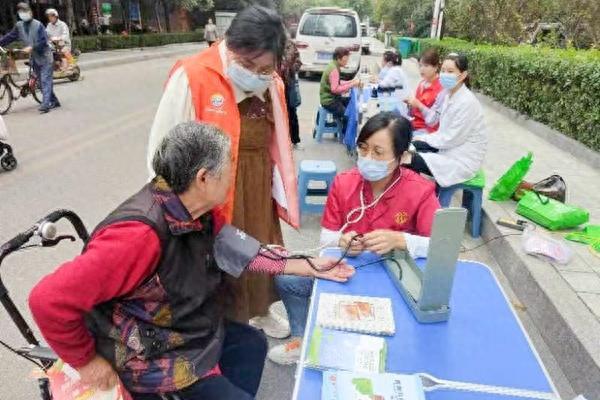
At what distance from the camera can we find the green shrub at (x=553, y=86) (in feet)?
19.0

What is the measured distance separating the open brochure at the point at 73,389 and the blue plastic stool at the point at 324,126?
598cm

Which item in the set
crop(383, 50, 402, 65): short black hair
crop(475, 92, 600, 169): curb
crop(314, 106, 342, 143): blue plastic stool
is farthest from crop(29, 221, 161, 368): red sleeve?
crop(383, 50, 402, 65): short black hair

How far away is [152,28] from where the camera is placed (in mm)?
29109

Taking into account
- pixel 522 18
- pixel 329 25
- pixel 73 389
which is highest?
pixel 522 18

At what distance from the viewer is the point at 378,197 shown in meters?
2.18

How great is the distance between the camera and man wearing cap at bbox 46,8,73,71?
423 inches

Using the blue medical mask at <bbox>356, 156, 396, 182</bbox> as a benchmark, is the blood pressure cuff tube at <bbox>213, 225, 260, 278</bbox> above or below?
below

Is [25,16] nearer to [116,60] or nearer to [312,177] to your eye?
[312,177]

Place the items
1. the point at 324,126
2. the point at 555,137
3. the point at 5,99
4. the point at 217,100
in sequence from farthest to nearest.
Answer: the point at 5,99 < the point at 324,126 < the point at 555,137 < the point at 217,100

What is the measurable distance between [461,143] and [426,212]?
210cm

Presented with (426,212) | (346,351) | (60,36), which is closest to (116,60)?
(60,36)

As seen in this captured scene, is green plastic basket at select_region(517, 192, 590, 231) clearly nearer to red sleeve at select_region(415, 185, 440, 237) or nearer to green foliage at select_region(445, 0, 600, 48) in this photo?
red sleeve at select_region(415, 185, 440, 237)

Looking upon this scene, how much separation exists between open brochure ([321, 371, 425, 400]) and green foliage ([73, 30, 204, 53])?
1841 centimetres

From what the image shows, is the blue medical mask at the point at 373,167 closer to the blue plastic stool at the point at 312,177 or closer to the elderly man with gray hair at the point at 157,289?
the elderly man with gray hair at the point at 157,289
